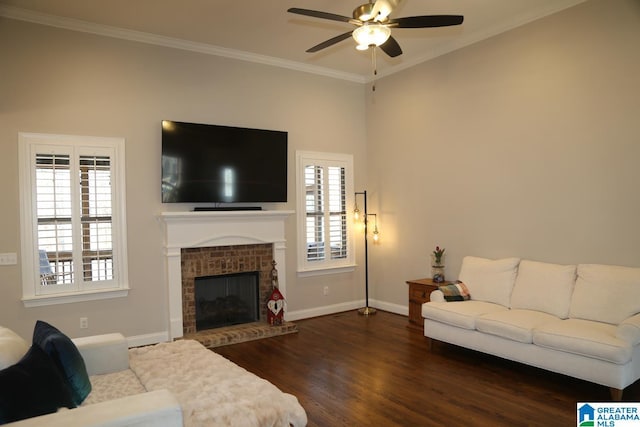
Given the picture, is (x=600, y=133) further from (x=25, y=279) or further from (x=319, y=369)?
(x=25, y=279)

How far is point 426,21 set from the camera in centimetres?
327

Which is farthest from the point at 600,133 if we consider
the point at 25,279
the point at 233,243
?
the point at 25,279

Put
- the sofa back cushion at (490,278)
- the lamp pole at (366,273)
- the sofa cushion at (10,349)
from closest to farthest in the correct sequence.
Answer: the sofa cushion at (10,349) → the sofa back cushion at (490,278) → the lamp pole at (366,273)

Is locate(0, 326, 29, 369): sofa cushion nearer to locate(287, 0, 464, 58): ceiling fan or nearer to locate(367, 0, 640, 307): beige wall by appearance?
locate(287, 0, 464, 58): ceiling fan

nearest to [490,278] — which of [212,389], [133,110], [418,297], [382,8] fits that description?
[418,297]

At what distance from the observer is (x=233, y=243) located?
5.48 metres

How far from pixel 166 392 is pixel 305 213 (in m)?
4.12

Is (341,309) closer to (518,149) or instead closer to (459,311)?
(459,311)

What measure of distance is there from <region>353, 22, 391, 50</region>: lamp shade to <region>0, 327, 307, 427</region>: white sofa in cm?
254

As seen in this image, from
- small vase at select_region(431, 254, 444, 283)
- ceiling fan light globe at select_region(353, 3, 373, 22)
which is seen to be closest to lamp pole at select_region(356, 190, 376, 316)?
small vase at select_region(431, 254, 444, 283)

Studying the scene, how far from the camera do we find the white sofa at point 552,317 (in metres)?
3.39

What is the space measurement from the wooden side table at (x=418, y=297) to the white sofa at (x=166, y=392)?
2918mm

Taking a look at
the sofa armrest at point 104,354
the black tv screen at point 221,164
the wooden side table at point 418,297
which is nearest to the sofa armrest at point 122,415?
the sofa armrest at point 104,354

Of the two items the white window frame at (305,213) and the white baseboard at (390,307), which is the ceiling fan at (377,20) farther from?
the white baseboard at (390,307)
